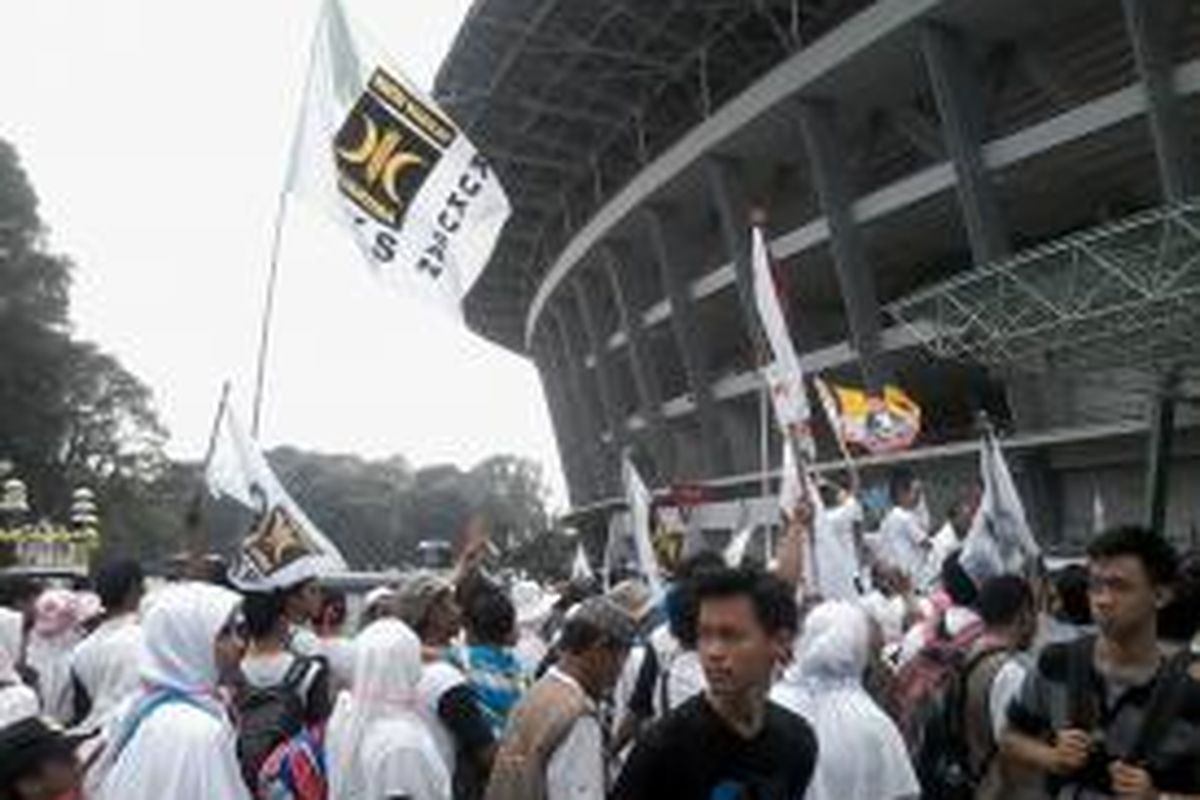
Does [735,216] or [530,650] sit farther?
[735,216]

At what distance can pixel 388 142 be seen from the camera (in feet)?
28.5

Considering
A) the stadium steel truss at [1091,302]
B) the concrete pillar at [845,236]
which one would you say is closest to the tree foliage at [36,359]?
the concrete pillar at [845,236]

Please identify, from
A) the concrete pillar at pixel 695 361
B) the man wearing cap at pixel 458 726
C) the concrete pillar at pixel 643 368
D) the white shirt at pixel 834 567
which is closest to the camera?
the man wearing cap at pixel 458 726

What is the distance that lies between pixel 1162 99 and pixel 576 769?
22.2 m

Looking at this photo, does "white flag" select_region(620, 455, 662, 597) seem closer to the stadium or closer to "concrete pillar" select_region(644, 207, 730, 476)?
the stadium

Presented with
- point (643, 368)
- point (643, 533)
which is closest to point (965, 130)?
point (643, 368)

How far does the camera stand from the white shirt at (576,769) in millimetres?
4719

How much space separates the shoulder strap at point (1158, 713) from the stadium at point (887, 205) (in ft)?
31.7

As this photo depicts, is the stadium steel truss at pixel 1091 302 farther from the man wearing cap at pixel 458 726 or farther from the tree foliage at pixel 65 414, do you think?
the tree foliage at pixel 65 414

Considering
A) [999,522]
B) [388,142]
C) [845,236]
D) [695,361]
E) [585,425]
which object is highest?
[585,425]

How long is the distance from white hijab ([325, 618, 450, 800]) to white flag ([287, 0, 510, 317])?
2930mm

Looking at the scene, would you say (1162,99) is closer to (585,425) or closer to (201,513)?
(201,513)

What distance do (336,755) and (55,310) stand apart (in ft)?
171

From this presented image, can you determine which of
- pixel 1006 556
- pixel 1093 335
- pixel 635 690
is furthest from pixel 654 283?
pixel 635 690
